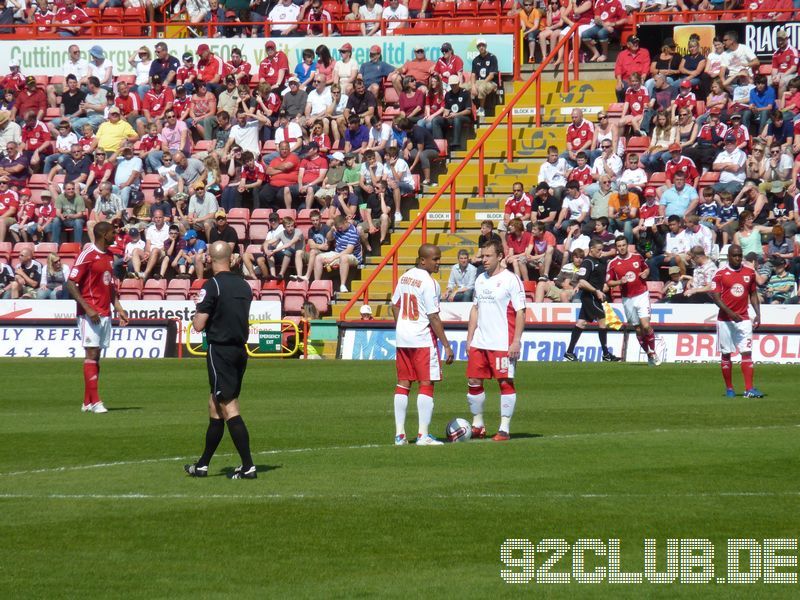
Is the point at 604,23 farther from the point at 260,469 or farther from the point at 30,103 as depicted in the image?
the point at 260,469

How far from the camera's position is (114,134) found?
36.7 m

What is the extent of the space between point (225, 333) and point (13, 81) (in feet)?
93.9

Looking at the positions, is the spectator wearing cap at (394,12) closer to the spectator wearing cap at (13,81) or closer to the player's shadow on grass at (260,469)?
the spectator wearing cap at (13,81)

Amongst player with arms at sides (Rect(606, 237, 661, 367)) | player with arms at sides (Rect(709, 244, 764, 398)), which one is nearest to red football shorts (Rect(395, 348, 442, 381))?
player with arms at sides (Rect(709, 244, 764, 398))

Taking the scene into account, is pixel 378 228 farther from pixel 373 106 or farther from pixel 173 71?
pixel 173 71

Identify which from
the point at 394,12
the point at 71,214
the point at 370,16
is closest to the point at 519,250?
the point at 394,12

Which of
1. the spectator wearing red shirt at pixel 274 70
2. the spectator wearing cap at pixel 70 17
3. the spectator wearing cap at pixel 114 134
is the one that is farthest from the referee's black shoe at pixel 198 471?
the spectator wearing cap at pixel 70 17

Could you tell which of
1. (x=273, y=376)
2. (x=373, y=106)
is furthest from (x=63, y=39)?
(x=273, y=376)

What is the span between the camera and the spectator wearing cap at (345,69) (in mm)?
36000

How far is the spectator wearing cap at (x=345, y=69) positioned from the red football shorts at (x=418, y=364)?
73.0 ft

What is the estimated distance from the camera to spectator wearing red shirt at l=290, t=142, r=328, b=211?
33838 millimetres

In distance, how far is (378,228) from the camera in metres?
33.0

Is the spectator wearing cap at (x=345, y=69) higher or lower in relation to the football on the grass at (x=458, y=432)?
higher

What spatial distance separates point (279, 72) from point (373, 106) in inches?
130
